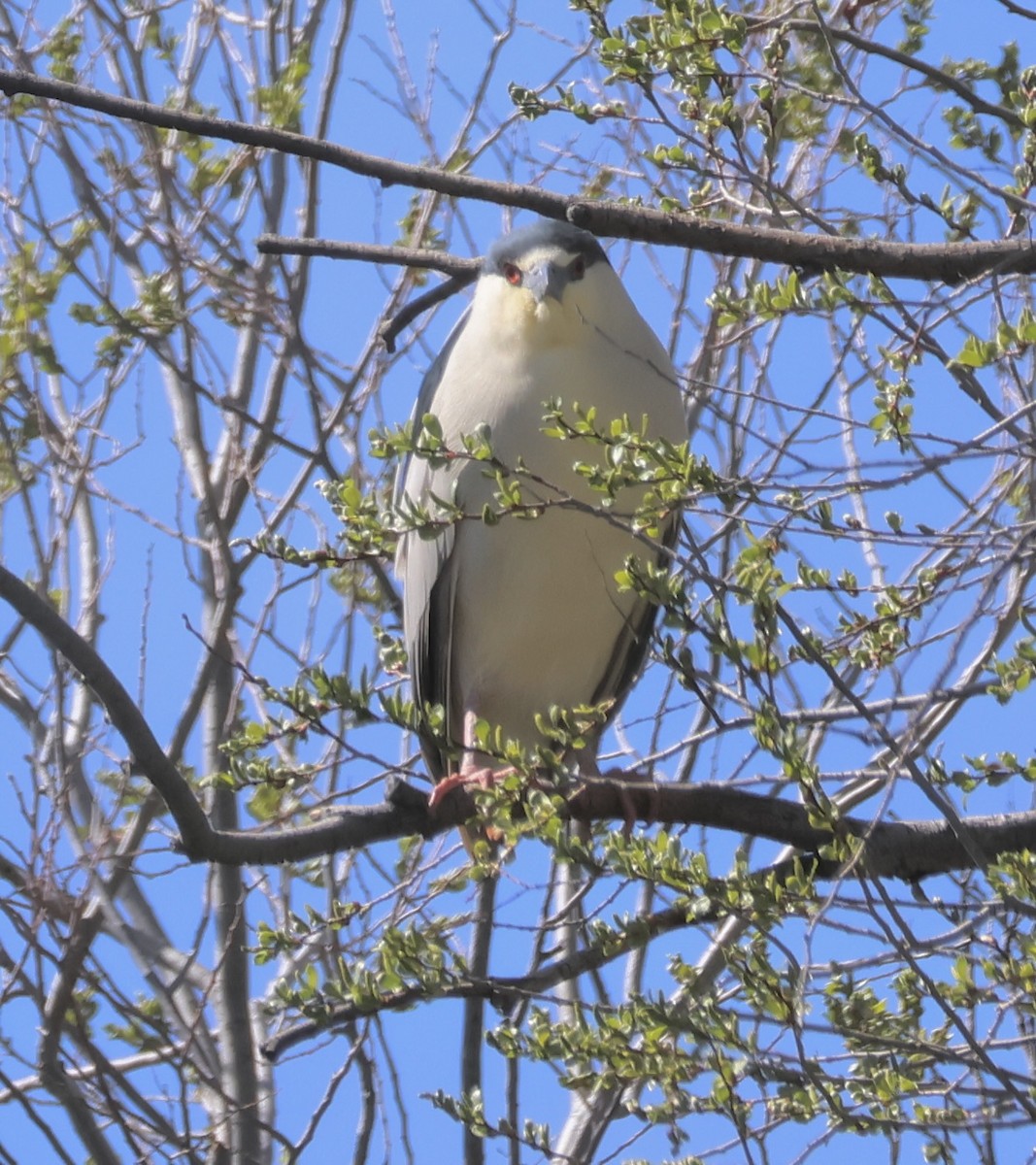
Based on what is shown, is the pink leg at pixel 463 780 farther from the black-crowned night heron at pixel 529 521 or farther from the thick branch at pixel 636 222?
the thick branch at pixel 636 222

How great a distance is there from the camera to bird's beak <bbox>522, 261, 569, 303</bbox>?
3.47 m

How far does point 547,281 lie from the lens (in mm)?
3480

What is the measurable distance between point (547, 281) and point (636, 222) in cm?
134

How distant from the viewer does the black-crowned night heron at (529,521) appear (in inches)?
133

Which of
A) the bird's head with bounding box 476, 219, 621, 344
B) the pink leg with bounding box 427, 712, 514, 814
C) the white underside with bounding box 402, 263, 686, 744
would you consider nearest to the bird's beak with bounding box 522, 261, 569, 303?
the bird's head with bounding box 476, 219, 621, 344

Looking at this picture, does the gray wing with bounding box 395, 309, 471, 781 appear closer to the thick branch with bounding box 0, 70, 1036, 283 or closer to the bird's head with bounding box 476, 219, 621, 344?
the bird's head with bounding box 476, 219, 621, 344

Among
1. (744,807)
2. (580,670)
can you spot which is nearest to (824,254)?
(744,807)

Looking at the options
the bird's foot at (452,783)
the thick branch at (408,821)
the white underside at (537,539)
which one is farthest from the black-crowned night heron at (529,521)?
the thick branch at (408,821)

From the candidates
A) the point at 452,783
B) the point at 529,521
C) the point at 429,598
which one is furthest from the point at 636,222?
the point at 429,598

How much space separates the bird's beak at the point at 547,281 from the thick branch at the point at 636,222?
1.21 m

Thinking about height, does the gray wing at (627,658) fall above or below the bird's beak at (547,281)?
below

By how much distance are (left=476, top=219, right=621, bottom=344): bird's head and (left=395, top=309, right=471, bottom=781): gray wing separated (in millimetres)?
172

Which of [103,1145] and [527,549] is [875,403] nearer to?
[527,549]

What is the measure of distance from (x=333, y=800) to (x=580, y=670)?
738 millimetres
